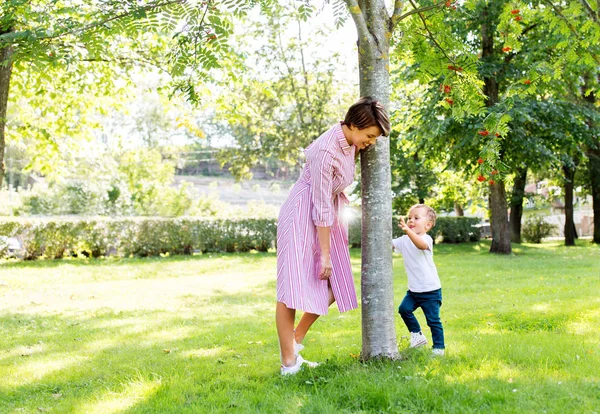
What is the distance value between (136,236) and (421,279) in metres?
15.2

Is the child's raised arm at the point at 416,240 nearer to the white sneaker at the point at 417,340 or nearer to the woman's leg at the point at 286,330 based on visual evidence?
the white sneaker at the point at 417,340

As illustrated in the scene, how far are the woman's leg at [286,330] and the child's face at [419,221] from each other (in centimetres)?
135

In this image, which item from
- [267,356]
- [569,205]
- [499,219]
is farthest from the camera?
[569,205]

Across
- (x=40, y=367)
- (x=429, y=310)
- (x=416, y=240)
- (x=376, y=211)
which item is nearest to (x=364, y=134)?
(x=376, y=211)

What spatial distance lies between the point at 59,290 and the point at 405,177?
15.2 m

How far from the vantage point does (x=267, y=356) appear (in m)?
4.90

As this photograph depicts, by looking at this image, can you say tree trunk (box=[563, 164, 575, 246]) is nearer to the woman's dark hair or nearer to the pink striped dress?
the woman's dark hair

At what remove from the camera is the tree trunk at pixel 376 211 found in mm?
4164

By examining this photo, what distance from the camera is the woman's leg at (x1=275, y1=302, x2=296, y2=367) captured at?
3961 millimetres

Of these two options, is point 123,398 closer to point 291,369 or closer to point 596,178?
point 291,369


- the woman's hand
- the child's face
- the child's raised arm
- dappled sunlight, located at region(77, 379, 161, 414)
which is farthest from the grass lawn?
the child's face

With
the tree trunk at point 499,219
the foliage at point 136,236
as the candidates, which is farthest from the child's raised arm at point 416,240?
the foliage at point 136,236

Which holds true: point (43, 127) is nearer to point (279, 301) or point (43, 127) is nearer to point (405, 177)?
point (279, 301)

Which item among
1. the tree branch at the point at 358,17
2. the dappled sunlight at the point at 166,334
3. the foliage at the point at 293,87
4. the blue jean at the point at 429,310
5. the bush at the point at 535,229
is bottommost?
the bush at the point at 535,229
